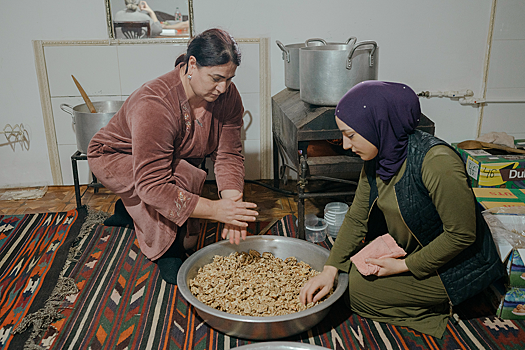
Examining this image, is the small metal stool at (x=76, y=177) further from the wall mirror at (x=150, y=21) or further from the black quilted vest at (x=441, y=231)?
the black quilted vest at (x=441, y=231)

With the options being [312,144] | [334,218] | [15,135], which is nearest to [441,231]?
[334,218]

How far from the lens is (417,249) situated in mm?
1695

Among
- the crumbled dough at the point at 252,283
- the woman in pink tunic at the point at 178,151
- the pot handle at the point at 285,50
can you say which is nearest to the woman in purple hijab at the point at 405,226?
the crumbled dough at the point at 252,283

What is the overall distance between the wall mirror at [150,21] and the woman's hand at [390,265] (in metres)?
2.09

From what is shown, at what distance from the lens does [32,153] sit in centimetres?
321

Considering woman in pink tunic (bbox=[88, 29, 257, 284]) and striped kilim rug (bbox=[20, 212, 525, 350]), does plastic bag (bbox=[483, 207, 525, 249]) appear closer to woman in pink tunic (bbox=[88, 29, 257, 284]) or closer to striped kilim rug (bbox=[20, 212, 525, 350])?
striped kilim rug (bbox=[20, 212, 525, 350])

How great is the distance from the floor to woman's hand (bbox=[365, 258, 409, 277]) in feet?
3.66

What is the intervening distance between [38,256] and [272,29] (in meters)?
2.03

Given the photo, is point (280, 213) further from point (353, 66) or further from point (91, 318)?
point (91, 318)

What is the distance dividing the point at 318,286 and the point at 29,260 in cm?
152

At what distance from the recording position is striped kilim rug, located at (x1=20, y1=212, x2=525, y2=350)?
1.66m

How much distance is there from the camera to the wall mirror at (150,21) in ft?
→ 9.62

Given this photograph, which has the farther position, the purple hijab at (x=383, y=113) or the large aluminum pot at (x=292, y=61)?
the large aluminum pot at (x=292, y=61)

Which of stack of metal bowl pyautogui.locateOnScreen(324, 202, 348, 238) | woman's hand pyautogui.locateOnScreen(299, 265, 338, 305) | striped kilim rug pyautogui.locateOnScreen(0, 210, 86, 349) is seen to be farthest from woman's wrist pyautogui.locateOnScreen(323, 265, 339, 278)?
striped kilim rug pyautogui.locateOnScreen(0, 210, 86, 349)
